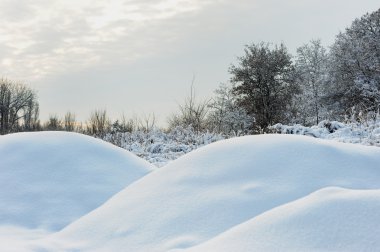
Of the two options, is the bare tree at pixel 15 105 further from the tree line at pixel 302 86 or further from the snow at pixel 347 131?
the snow at pixel 347 131

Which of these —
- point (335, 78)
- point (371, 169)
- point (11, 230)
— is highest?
point (335, 78)

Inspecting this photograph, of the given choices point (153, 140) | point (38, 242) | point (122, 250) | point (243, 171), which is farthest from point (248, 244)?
point (153, 140)

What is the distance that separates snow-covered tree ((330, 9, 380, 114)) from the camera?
90.9 ft

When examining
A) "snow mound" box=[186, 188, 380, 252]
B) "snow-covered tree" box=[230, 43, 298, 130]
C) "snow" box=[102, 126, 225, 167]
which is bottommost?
"snow mound" box=[186, 188, 380, 252]

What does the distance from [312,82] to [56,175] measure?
33.7 metres

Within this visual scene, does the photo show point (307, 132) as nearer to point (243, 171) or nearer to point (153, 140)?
point (153, 140)

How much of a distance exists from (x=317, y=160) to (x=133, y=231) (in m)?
1.71

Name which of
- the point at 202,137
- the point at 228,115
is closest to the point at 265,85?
the point at 228,115

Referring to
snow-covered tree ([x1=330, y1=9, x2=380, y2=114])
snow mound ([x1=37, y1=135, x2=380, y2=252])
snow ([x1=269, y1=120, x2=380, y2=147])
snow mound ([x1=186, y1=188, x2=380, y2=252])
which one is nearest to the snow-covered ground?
snow ([x1=269, y1=120, x2=380, y2=147])

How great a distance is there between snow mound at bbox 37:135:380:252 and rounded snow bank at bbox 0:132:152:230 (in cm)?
89

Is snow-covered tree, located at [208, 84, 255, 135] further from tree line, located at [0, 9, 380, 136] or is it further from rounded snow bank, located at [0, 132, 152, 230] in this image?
rounded snow bank, located at [0, 132, 152, 230]

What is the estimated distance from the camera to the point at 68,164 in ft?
18.6

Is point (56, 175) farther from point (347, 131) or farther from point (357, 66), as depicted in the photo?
point (357, 66)

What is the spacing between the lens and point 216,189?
3682 millimetres
